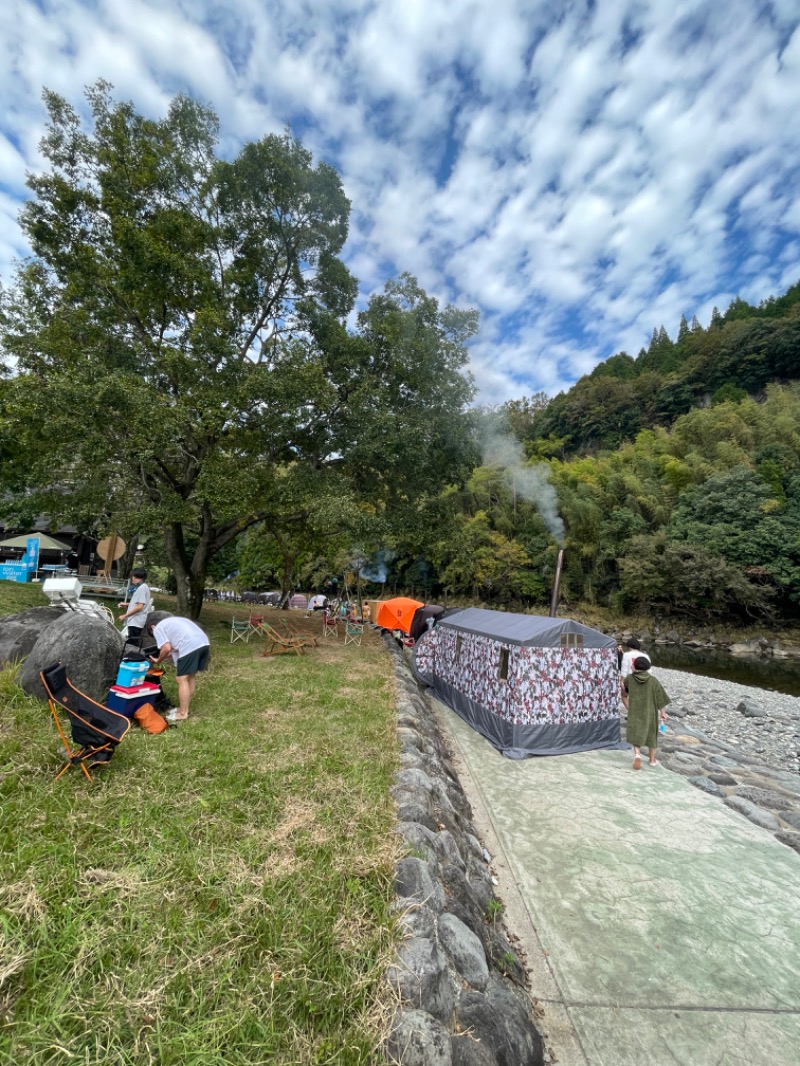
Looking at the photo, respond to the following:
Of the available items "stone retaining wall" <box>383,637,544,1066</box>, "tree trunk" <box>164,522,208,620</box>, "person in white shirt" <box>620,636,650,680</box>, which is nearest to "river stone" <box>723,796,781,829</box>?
"person in white shirt" <box>620,636,650,680</box>

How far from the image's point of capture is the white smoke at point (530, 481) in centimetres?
3058

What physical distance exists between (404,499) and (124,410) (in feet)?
21.8

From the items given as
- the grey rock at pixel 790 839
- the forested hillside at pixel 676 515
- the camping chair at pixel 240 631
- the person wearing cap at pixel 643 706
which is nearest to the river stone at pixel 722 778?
the person wearing cap at pixel 643 706

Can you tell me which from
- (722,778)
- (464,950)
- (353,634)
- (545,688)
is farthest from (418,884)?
(353,634)

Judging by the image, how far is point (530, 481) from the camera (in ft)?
108

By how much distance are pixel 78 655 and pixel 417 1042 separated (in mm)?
4503

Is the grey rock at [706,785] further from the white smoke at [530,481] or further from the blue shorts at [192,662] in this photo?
the white smoke at [530,481]

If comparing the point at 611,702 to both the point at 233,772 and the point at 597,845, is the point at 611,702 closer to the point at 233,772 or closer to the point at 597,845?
the point at 597,845

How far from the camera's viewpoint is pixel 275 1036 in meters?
1.62

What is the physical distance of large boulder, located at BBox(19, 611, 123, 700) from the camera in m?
4.50

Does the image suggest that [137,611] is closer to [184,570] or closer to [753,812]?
[184,570]

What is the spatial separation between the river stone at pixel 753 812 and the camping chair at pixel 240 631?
940cm

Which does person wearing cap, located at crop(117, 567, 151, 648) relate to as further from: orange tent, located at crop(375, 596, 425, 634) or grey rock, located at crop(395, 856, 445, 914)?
orange tent, located at crop(375, 596, 425, 634)

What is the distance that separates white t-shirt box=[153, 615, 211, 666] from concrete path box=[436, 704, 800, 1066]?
3.56 metres
